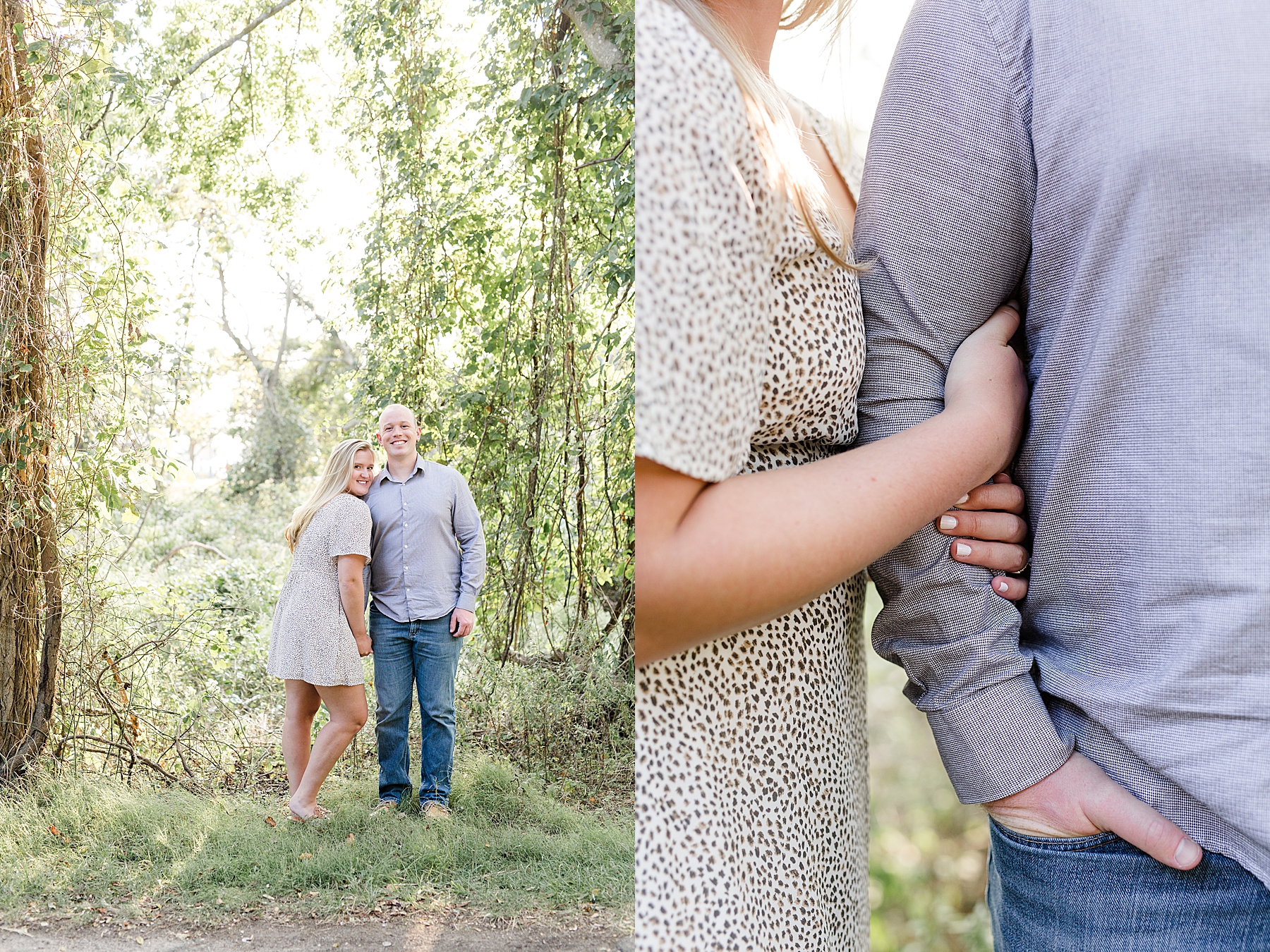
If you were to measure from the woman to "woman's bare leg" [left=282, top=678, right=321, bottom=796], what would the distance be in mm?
1093

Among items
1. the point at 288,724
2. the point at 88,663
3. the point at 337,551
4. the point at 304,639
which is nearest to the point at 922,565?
the point at 337,551

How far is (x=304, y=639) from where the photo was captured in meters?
1.31

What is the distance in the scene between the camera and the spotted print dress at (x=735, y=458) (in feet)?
1.06

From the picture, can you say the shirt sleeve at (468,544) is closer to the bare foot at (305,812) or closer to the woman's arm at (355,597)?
the woman's arm at (355,597)

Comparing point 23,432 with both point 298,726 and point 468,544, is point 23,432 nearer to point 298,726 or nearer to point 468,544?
point 298,726

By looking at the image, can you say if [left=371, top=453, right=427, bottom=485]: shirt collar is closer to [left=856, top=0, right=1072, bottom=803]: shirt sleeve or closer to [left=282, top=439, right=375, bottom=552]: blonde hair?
[left=282, top=439, right=375, bottom=552]: blonde hair

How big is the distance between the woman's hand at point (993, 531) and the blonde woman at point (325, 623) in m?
0.95

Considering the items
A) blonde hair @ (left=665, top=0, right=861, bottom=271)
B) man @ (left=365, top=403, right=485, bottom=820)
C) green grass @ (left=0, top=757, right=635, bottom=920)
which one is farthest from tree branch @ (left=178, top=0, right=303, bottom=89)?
blonde hair @ (left=665, top=0, right=861, bottom=271)

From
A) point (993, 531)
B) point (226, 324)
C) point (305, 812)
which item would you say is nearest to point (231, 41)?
Result: point (226, 324)

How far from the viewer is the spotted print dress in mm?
322

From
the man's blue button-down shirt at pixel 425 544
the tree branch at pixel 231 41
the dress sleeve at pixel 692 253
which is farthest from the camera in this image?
the tree branch at pixel 231 41

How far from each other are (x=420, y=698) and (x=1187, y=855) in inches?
44.1

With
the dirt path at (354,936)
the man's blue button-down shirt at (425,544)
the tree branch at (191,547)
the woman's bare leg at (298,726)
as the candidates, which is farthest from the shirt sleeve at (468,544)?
the dirt path at (354,936)

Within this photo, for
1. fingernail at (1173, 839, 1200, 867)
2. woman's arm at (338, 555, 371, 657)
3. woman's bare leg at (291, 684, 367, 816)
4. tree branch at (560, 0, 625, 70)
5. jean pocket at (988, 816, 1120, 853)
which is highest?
tree branch at (560, 0, 625, 70)
